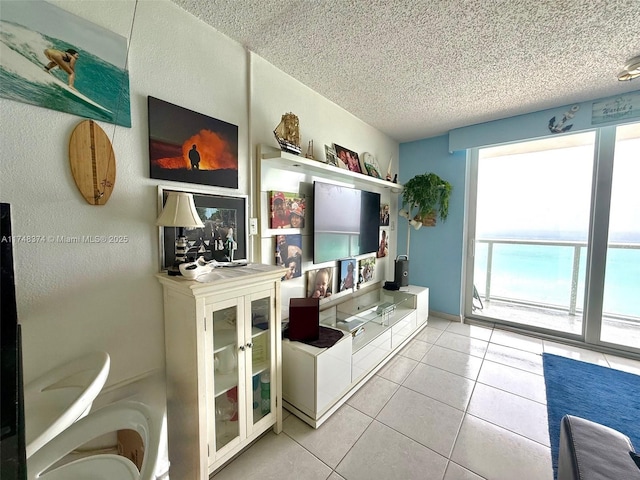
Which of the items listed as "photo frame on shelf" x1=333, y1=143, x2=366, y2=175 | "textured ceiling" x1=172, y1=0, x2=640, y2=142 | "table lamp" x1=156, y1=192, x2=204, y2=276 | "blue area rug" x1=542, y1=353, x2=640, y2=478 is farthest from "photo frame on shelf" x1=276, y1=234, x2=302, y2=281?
"blue area rug" x1=542, y1=353, x2=640, y2=478

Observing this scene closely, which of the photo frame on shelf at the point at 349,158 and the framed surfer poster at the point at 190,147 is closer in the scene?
the framed surfer poster at the point at 190,147

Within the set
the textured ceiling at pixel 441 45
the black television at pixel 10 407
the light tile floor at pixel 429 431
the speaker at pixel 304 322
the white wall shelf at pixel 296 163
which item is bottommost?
the light tile floor at pixel 429 431

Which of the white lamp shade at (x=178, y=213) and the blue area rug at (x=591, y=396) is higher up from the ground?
the white lamp shade at (x=178, y=213)

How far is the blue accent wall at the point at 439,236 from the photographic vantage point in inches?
131

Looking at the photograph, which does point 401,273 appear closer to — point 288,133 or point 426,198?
point 426,198

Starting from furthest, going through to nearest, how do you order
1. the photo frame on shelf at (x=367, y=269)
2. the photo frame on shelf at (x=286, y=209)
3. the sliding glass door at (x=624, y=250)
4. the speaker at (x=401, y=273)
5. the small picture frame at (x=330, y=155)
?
the speaker at (x=401, y=273) → the photo frame on shelf at (x=367, y=269) → the sliding glass door at (x=624, y=250) → the small picture frame at (x=330, y=155) → the photo frame on shelf at (x=286, y=209)

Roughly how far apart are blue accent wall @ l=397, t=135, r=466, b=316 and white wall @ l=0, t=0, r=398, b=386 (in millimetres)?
2706

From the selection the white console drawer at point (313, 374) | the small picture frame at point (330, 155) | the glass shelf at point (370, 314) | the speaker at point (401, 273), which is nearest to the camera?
the white console drawer at point (313, 374)

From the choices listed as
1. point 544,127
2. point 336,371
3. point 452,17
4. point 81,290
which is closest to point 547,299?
point 544,127

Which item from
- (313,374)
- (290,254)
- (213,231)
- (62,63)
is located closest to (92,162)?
(62,63)

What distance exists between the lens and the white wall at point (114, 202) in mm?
990

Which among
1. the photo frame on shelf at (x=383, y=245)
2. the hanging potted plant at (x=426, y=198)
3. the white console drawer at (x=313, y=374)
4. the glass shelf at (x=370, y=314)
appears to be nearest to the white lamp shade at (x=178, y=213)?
the white console drawer at (x=313, y=374)

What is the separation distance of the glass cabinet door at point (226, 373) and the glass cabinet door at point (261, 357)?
0.38ft

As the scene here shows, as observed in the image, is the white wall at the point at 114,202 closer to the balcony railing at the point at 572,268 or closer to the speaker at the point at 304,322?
the speaker at the point at 304,322
